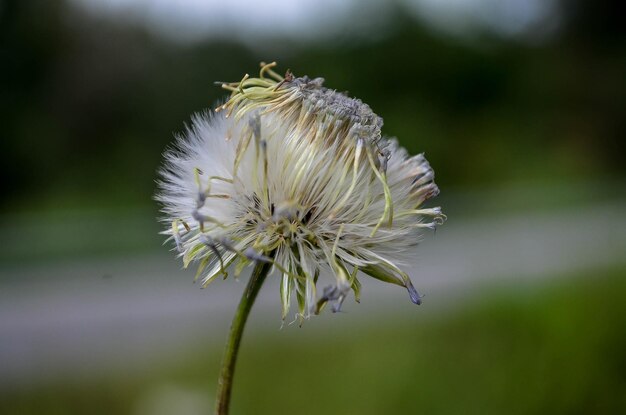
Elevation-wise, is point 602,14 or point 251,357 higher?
point 602,14

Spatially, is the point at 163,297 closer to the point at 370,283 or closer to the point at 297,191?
the point at 370,283

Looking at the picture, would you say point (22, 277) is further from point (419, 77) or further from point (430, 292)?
point (419, 77)

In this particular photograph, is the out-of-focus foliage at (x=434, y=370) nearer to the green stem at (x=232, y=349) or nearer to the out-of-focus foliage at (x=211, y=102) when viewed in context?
the green stem at (x=232, y=349)

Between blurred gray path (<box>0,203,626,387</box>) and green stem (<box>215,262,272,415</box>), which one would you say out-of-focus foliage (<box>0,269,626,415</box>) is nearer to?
blurred gray path (<box>0,203,626,387</box>)

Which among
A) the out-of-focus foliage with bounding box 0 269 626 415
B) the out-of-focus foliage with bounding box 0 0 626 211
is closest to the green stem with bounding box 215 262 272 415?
the out-of-focus foliage with bounding box 0 269 626 415

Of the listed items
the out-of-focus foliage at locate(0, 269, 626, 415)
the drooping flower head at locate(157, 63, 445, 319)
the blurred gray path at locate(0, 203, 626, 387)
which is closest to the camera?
the drooping flower head at locate(157, 63, 445, 319)

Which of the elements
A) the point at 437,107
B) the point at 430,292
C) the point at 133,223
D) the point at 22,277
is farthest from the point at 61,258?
the point at 437,107
